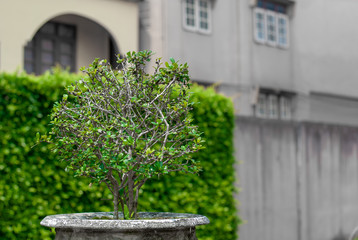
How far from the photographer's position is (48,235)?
7477 millimetres

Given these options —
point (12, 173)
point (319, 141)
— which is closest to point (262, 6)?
point (319, 141)

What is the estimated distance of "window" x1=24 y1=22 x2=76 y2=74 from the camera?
1541 cm

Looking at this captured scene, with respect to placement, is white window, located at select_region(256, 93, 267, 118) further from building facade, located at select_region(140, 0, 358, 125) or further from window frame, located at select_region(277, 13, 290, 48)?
window frame, located at select_region(277, 13, 290, 48)

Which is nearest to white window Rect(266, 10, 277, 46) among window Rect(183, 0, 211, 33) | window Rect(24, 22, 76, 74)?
window Rect(183, 0, 211, 33)

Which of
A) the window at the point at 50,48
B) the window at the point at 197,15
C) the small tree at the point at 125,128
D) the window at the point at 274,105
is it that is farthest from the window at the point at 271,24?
the small tree at the point at 125,128

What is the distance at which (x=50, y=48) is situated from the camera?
15836mm

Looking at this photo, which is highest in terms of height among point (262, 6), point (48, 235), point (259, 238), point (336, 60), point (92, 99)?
point (262, 6)

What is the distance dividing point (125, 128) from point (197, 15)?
41.8 ft

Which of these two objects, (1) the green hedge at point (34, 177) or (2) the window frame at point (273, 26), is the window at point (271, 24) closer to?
(2) the window frame at point (273, 26)

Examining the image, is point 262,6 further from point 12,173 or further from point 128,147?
point 128,147

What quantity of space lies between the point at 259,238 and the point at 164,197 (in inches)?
175

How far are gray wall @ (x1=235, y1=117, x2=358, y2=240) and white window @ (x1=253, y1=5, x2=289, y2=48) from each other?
5236 mm

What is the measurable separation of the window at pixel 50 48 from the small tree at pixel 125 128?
1029 centimetres

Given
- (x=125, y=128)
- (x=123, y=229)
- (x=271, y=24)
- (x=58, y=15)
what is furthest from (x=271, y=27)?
(x=123, y=229)
